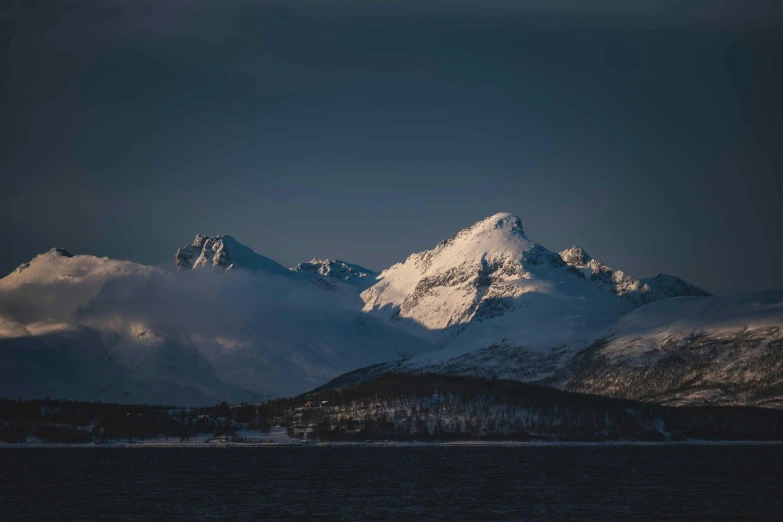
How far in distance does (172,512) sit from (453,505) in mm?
54901

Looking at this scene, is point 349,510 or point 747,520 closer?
point 747,520

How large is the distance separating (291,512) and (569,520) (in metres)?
51.5

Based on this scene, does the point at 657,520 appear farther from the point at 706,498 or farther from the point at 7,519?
the point at 7,519

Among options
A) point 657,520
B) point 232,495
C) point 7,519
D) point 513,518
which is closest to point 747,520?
point 657,520

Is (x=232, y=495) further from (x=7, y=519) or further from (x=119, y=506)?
(x=7, y=519)

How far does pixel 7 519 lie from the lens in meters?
159

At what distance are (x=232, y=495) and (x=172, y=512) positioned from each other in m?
28.5

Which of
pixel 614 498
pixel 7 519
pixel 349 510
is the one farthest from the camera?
pixel 614 498

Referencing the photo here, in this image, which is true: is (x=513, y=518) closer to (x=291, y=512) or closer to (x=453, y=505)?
(x=453, y=505)

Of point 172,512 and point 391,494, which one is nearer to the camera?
point 172,512

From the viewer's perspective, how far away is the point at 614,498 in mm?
191125

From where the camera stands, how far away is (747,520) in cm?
15888

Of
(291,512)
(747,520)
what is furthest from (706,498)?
(291,512)

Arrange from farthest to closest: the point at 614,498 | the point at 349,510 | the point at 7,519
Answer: the point at 614,498
the point at 349,510
the point at 7,519
